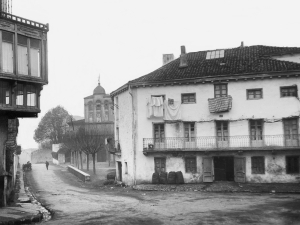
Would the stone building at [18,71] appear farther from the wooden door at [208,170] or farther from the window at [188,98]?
the wooden door at [208,170]

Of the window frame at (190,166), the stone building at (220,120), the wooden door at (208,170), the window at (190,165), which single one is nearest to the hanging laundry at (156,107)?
the stone building at (220,120)

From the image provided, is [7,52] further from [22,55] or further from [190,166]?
[190,166]

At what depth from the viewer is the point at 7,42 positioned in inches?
729

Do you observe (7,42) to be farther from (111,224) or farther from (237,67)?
(237,67)

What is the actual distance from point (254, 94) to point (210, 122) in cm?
401

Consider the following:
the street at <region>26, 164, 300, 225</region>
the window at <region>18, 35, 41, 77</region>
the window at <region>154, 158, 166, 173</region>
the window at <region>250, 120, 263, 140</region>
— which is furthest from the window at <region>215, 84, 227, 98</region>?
the window at <region>18, 35, 41, 77</region>

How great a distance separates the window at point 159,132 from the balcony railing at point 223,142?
0.27 feet

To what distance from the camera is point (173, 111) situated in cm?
3081

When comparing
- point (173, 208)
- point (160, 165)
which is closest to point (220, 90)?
point (160, 165)

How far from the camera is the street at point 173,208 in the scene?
16.2 m

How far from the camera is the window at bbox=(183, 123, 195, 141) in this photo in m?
30.8

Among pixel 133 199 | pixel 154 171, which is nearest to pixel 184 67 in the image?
pixel 154 171

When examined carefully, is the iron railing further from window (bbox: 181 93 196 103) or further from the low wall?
the low wall

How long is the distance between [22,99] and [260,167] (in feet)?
60.6
